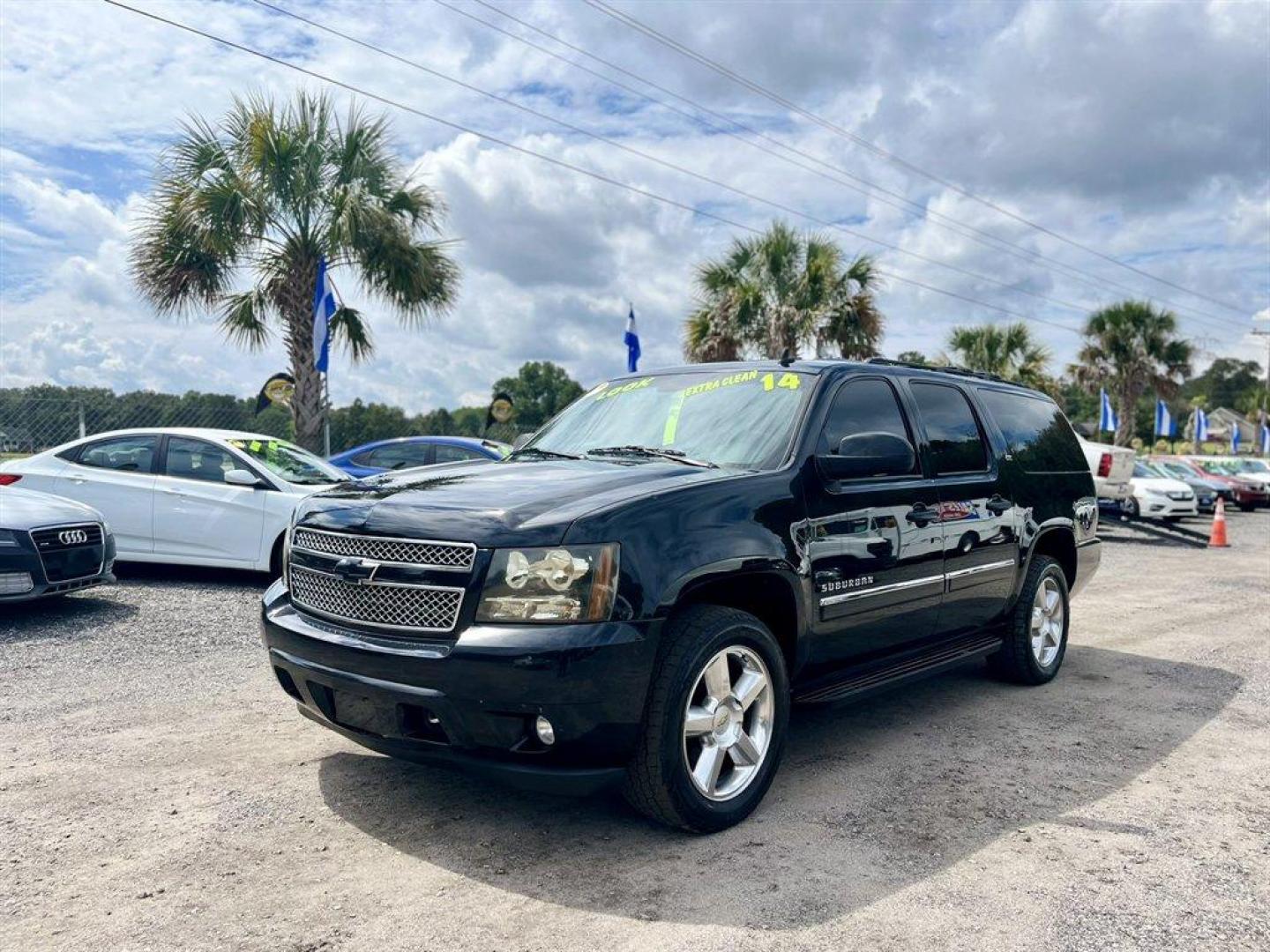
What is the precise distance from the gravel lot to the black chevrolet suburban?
0.35 meters

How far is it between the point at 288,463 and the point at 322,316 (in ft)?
19.9

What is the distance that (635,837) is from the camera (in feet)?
12.0

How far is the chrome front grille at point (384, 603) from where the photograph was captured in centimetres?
342

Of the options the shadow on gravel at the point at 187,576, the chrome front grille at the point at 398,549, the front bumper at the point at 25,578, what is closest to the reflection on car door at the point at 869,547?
the chrome front grille at the point at 398,549

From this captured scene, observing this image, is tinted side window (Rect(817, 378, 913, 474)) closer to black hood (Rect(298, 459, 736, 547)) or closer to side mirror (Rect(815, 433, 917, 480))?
side mirror (Rect(815, 433, 917, 480))

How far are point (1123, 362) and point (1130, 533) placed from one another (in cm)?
2006

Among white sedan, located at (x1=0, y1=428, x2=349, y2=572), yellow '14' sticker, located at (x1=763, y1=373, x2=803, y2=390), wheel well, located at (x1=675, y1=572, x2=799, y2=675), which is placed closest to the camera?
wheel well, located at (x1=675, y1=572, x2=799, y2=675)

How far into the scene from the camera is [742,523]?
3.83 m

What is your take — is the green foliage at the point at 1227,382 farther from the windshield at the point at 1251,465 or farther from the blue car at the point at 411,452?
the blue car at the point at 411,452

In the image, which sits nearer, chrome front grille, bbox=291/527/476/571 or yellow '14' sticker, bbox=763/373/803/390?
chrome front grille, bbox=291/527/476/571

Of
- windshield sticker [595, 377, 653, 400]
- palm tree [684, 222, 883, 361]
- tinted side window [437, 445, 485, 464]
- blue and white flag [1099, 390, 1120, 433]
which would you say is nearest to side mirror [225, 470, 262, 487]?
tinted side window [437, 445, 485, 464]

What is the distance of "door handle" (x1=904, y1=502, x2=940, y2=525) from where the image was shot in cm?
477

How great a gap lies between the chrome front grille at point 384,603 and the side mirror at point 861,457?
5.68 ft

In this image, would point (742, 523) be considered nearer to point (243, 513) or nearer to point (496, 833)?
point (496, 833)
